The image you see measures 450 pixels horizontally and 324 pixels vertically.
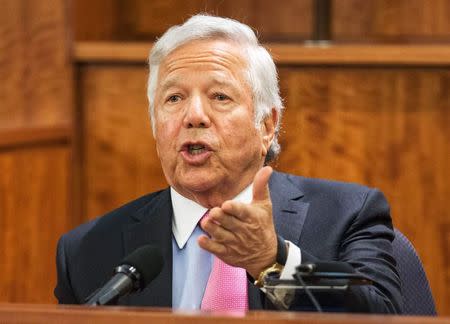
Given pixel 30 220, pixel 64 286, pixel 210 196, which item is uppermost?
pixel 210 196

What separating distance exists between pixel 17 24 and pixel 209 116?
1.82m

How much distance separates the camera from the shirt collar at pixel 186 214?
101 inches

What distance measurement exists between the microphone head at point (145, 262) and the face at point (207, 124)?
1.67ft

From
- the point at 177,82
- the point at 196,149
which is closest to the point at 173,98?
the point at 177,82

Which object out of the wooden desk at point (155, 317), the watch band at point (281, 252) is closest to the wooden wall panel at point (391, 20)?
the watch band at point (281, 252)

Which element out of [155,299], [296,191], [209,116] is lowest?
[155,299]

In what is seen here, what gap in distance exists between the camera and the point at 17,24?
4121 millimetres

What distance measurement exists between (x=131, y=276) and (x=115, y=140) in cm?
234

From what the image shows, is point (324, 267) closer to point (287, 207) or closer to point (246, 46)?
point (287, 207)

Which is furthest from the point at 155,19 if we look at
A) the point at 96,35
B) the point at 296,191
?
the point at 296,191

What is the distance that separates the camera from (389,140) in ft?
13.4

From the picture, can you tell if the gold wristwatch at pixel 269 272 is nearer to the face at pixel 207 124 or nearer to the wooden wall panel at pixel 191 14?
the face at pixel 207 124

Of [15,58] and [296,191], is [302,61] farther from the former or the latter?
[296,191]

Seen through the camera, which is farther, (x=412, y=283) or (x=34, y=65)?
(x=34, y=65)
